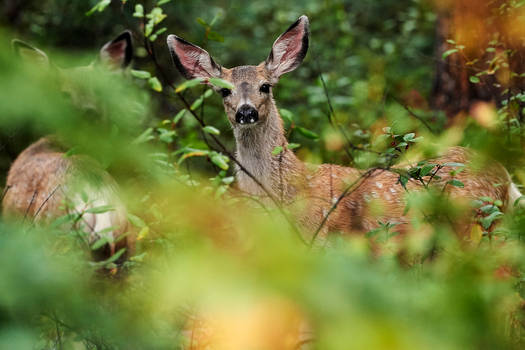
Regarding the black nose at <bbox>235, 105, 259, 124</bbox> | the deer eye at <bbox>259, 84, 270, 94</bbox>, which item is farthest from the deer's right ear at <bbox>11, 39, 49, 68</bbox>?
the deer eye at <bbox>259, 84, 270, 94</bbox>

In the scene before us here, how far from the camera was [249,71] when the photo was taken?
4418 millimetres

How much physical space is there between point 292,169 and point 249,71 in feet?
2.57

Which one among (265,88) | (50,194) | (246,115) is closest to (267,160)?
(246,115)

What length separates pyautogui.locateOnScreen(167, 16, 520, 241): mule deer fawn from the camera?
4051mm

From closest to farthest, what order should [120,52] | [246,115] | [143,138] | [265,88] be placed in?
[143,138]
[246,115]
[265,88]
[120,52]

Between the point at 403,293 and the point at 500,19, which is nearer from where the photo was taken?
the point at 403,293

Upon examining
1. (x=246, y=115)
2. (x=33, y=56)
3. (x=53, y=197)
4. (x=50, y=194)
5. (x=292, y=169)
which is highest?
(x=33, y=56)

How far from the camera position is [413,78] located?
803 centimetres

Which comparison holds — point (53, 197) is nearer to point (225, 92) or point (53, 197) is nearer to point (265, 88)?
point (225, 92)

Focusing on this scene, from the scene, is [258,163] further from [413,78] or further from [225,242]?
[413,78]

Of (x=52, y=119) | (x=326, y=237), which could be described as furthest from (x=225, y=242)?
(x=326, y=237)

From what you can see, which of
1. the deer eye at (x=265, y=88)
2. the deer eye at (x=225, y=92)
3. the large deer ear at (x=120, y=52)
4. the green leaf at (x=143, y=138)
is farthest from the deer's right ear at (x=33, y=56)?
the large deer ear at (x=120, y=52)

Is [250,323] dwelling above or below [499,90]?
above

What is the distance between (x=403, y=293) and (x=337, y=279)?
0.20m
